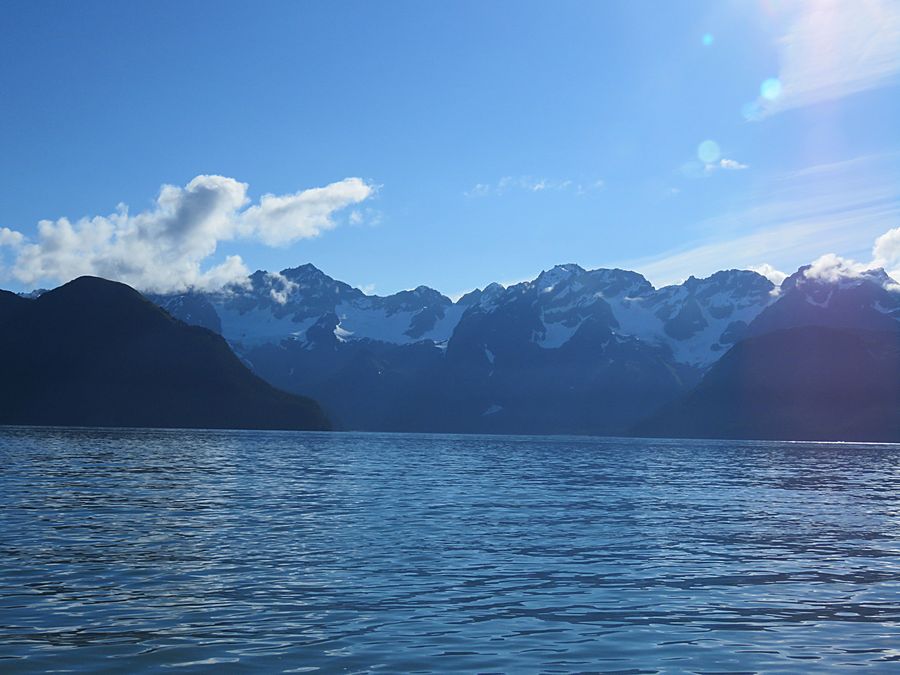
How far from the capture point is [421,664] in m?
20.2

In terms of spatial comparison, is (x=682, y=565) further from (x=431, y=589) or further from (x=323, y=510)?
(x=323, y=510)

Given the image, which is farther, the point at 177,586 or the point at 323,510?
the point at 323,510

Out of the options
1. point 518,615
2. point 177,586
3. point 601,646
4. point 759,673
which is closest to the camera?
point 759,673

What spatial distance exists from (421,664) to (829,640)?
424 inches

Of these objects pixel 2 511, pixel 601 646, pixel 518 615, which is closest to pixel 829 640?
pixel 601 646

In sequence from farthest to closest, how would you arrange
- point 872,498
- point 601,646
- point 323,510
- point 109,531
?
point 872,498, point 323,510, point 109,531, point 601,646

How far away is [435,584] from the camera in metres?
29.9

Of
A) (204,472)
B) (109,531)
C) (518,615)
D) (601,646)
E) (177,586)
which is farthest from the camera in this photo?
(204,472)

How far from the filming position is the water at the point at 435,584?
2125 cm

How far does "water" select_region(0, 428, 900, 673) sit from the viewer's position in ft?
69.7

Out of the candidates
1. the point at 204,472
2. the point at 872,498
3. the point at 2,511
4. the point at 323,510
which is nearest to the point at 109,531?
the point at 2,511

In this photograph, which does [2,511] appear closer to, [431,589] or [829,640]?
[431,589]

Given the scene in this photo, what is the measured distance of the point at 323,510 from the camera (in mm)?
53312

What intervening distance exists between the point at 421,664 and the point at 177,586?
1142cm
